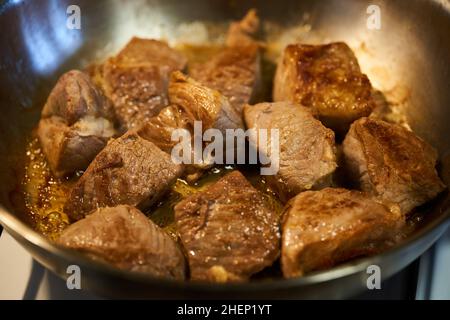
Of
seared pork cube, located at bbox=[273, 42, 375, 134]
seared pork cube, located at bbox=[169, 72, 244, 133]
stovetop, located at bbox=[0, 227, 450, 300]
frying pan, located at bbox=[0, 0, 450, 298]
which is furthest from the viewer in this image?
seared pork cube, located at bbox=[273, 42, 375, 134]

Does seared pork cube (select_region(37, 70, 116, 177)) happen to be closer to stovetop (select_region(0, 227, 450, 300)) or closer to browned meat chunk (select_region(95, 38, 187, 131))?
browned meat chunk (select_region(95, 38, 187, 131))

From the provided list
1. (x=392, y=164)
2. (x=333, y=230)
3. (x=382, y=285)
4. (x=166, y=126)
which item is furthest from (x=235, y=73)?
(x=382, y=285)

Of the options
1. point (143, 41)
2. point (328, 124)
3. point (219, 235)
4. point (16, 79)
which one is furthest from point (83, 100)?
point (328, 124)

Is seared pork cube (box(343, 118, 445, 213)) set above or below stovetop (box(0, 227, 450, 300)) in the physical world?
above

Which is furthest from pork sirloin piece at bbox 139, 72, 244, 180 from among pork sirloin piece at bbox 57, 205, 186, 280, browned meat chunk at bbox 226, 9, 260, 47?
browned meat chunk at bbox 226, 9, 260, 47

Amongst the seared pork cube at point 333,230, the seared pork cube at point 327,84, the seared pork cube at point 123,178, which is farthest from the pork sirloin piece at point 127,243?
the seared pork cube at point 327,84
